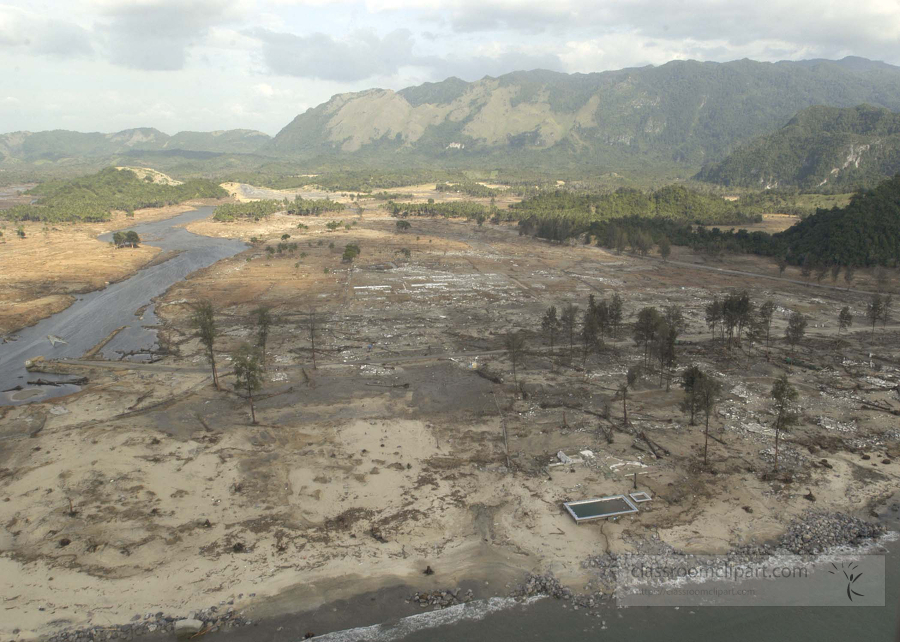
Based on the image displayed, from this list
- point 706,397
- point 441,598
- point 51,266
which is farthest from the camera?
point 51,266

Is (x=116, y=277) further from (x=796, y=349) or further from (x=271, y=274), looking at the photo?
(x=796, y=349)

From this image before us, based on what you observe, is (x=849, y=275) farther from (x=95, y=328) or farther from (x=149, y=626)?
(x=95, y=328)

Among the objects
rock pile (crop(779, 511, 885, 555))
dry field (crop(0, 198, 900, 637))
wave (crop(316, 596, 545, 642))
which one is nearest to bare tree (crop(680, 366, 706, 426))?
dry field (crop(0, 198, 900, 637))

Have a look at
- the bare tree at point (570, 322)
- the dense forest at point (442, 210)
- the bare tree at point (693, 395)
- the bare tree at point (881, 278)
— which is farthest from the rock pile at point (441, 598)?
the dense forest at point (442, 210)

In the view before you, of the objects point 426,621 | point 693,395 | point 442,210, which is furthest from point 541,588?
point 442,210

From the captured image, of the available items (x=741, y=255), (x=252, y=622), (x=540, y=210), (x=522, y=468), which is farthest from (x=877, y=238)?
(x=252, y=622)

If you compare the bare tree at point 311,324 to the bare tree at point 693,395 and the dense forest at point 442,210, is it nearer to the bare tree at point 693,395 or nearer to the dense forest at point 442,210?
the bare tree at point 693,395

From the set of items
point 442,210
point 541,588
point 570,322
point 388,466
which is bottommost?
point 541,588

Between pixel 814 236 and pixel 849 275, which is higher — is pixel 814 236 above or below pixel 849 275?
above
